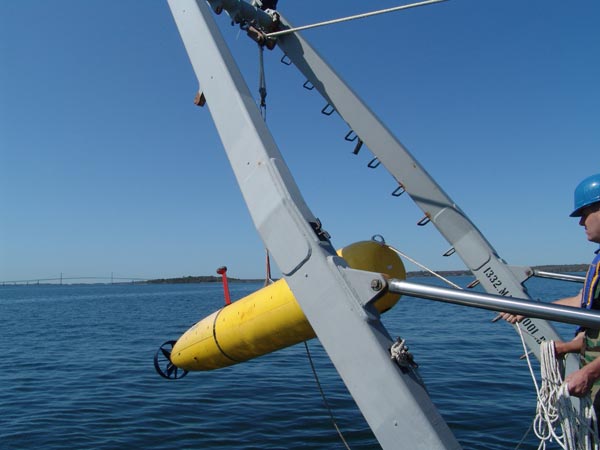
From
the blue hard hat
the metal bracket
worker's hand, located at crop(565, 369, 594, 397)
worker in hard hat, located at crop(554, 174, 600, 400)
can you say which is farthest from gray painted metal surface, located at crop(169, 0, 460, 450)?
the blue hard hat

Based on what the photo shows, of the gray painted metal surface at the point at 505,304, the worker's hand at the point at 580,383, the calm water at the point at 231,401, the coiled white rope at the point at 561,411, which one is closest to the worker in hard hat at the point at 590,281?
the coiled white rope at the point at 561,411

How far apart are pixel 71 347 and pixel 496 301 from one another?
823 inches

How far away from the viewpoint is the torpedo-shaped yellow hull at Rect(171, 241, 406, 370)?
4.19 m

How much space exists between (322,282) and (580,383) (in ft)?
5.48

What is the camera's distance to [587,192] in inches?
125

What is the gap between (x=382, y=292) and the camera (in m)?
2.40

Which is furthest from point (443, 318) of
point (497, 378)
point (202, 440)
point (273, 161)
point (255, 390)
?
point (273, 161)

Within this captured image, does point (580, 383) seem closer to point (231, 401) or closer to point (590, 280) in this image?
point (590, 280)

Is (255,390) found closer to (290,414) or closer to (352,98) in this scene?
(290,414)

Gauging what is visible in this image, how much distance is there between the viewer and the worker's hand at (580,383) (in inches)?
105

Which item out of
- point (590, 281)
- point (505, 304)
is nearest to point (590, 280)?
point (590, 281)

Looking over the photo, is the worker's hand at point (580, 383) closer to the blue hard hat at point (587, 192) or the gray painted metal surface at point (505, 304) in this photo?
the gray painted metal surface at point (505, 304)

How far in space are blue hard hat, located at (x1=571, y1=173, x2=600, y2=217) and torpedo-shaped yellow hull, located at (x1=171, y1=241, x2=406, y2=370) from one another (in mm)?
1575

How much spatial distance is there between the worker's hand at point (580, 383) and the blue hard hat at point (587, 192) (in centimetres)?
118
